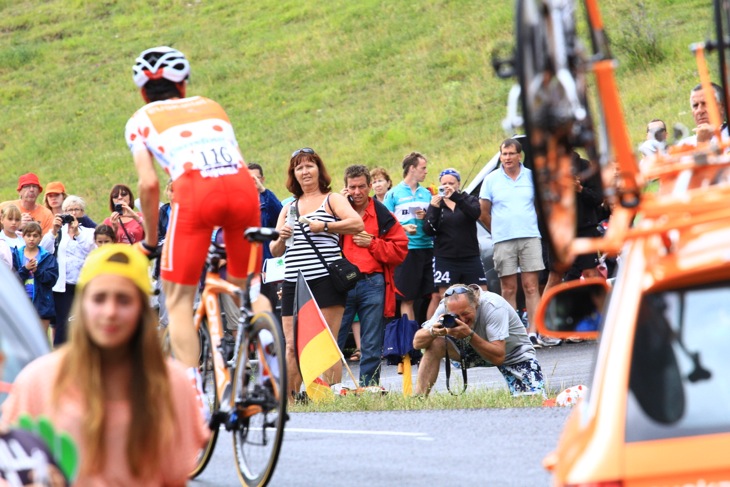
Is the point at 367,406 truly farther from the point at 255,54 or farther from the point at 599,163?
the point at 255,54

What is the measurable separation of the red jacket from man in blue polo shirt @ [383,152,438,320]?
2.69m

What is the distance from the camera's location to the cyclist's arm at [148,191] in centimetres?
807

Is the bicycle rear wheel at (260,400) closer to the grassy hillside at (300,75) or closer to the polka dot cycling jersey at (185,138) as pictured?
the polka dot cycling jersey at (185,138)

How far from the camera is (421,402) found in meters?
11.6

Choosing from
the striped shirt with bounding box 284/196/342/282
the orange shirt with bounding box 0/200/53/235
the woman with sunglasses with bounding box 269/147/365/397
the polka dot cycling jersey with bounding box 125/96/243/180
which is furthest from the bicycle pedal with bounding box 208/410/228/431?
the orange shirt with bounding box 0/200/53/235

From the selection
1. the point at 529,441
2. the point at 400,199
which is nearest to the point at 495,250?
the point at 400,199

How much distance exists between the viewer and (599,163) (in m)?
4.60

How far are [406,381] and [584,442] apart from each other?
29.4ft

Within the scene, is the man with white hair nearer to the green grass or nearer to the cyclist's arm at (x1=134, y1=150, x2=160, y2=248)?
the green grass

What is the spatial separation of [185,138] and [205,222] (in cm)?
46

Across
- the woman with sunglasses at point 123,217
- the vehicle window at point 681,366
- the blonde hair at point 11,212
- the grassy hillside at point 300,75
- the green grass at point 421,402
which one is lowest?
the green grass at point 421,402

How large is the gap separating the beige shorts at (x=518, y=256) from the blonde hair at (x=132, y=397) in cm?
1137

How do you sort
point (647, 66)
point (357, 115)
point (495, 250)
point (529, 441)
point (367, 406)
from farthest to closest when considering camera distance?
point (357, 115), point (647, 66), point (495, 250), point (367, 406), point (529, 441)

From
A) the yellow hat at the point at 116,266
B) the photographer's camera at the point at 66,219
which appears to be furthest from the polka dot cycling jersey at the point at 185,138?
the photographer's camera at the point at 66,219
